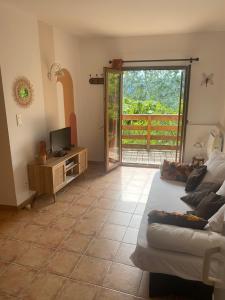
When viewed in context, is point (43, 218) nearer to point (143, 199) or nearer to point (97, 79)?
point (143, 199)

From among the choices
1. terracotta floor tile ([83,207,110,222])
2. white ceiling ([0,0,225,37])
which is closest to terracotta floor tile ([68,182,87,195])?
terracotta floor tile ([83,207,110,222])

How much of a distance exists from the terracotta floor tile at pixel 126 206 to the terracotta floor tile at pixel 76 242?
0.74m

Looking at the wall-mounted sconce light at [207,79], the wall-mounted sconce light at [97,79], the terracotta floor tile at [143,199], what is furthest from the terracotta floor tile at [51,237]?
the wall-mounted sconce light at [207,79]

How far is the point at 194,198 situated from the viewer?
8.04ft

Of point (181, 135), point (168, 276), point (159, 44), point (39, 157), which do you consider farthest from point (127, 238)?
point (159, 44)

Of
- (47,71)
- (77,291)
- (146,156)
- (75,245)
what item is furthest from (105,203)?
(146,156)

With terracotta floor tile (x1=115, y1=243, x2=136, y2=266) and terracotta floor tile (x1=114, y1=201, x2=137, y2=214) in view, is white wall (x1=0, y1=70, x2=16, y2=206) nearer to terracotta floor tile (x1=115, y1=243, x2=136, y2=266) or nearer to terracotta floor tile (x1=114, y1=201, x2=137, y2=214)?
terracotta floor tile (x1=114, y1=201, x2=137, y2=214)

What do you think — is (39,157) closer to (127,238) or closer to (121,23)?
(127,238)

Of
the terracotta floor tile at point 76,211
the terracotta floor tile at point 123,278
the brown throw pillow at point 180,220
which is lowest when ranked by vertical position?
the terracotta floor tile at point 123,278

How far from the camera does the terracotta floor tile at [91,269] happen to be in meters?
2.06

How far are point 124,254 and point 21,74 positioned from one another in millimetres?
2514

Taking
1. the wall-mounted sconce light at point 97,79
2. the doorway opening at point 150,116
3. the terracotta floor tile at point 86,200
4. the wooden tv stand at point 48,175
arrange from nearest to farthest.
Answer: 1. the wooden tv stand at point 48,175
2. the terracotta floor tile at point 86,200
3. the wall-mounted sconce light at point 97,79
4. the doorway opening at point 150,116

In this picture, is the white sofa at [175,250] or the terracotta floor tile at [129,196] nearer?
the white sofa at [175,250]

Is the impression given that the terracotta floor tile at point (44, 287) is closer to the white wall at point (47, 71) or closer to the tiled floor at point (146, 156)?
the white wall at point (47, 71)
